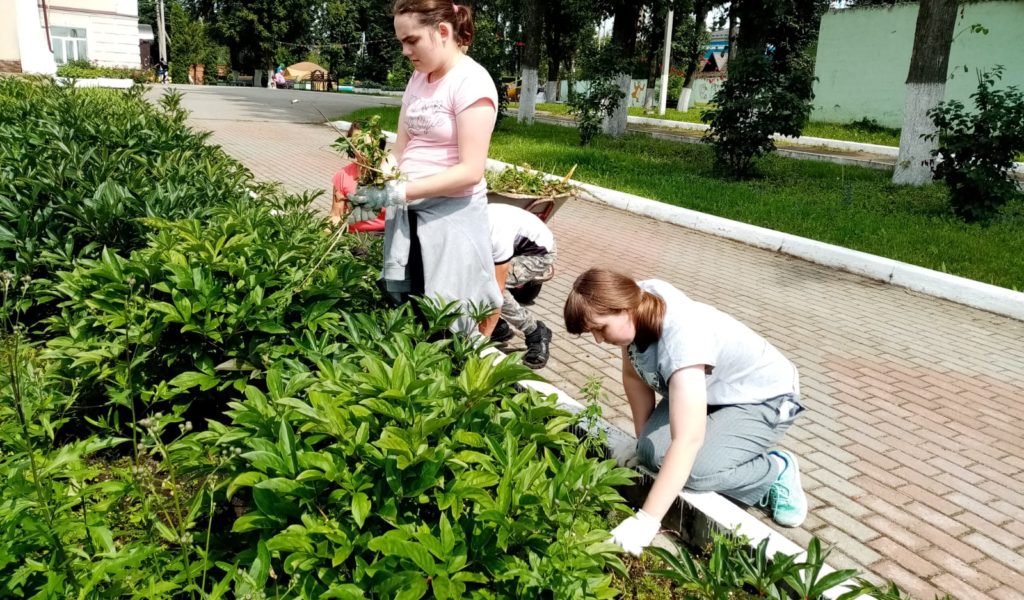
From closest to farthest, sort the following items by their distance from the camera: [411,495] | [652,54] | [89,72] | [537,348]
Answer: [411,495]
[537,348]
[89,72]
[652,54]

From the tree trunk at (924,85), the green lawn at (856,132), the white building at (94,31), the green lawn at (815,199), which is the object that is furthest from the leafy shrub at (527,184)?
the white building at (94,31)

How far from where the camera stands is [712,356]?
2.91 m

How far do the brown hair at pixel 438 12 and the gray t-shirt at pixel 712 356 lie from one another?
1.25 m

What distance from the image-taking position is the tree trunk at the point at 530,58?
62.9ft

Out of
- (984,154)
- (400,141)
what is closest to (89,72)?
(984,154)

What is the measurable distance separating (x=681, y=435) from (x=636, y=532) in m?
0.37

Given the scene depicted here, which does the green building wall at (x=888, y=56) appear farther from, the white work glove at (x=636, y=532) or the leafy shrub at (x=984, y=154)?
the white work glove at (x=636, y=532)

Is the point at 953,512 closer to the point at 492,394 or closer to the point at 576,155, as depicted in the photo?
the point at 492,394

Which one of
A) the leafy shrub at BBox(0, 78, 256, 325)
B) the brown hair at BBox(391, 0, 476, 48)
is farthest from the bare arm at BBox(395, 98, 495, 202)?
the leafy shrub at BBox(0, 78, 256, 325)

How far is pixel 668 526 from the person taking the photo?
3.13 meters

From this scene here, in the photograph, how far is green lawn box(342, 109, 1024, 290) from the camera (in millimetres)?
7730

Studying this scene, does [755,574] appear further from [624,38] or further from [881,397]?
[624,38]

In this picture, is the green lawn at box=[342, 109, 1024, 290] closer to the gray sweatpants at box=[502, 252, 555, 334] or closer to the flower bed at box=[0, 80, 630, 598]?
the gray sweatpants at box=[502, 252, 555, 334]

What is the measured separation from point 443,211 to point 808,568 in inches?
81.5
